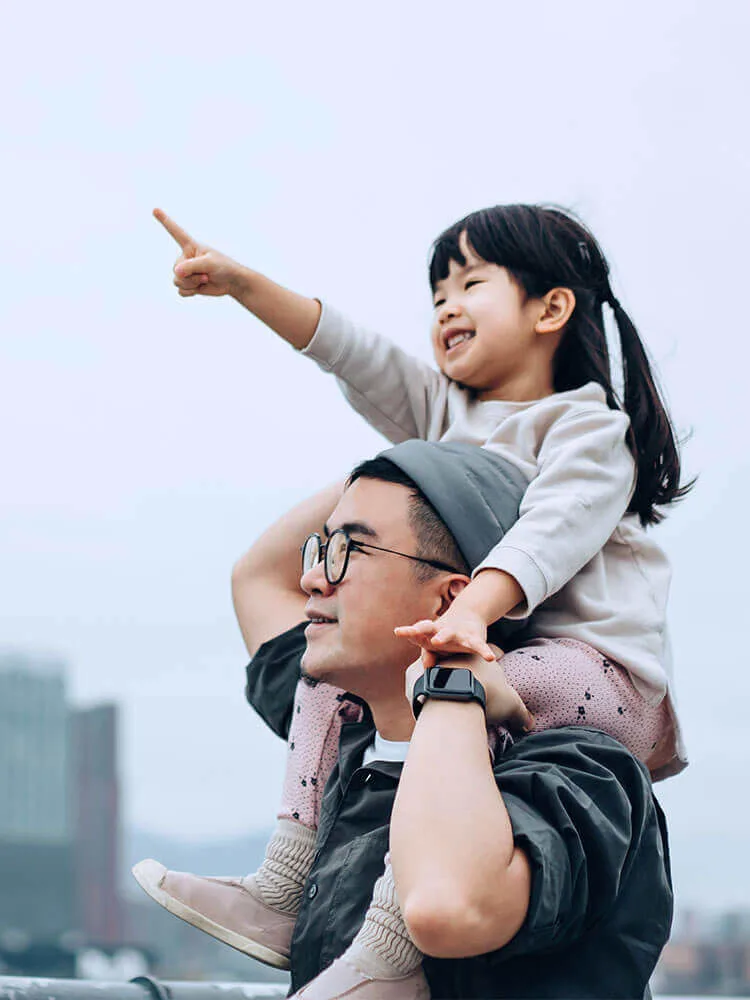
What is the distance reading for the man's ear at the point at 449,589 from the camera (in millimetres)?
1947

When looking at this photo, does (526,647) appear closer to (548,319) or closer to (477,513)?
(477,513)

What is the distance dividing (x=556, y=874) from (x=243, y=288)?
120 cm

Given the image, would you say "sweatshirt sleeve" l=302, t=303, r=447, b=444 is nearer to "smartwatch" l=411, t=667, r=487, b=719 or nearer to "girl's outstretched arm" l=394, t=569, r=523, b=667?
"girl's outstretched arm" l=394, t=569, r=523, b=667

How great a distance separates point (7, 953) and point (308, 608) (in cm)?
4089

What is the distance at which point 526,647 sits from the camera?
6.33 ft

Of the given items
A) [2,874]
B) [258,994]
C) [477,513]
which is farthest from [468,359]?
[2,874]

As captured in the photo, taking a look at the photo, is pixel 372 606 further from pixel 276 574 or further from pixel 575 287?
pixel 575 287

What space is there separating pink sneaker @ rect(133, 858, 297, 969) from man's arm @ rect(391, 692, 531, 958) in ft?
1.62

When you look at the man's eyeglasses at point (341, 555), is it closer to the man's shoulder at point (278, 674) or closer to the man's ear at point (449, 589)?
the man's ear at point (449, 589)

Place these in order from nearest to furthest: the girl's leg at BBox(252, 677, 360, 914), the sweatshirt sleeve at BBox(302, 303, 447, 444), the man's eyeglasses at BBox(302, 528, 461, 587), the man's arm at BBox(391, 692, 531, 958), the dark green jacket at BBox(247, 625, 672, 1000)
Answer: the man's arm at BBox(391, 692, 531, 958), the dark green jacket at BBox(247, 625, 672, 1000), the man's eyeglasses at BBox(302, 528, 461, 587), the girl's leg at BBox(252, 677, 360, 914), the sweatshirt sleeve at BBox(302, 303, 447, 444)

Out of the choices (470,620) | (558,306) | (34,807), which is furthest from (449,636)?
(34,807)

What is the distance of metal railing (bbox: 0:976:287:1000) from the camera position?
2.00 meters

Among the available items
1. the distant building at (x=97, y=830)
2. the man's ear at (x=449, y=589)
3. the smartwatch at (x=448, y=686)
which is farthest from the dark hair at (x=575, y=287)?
the distant building at (x=97, y=830)

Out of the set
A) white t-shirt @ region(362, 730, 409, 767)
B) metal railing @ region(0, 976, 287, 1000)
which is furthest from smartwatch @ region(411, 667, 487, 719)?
metal railing @ region(0, 976, 287, 1000)
